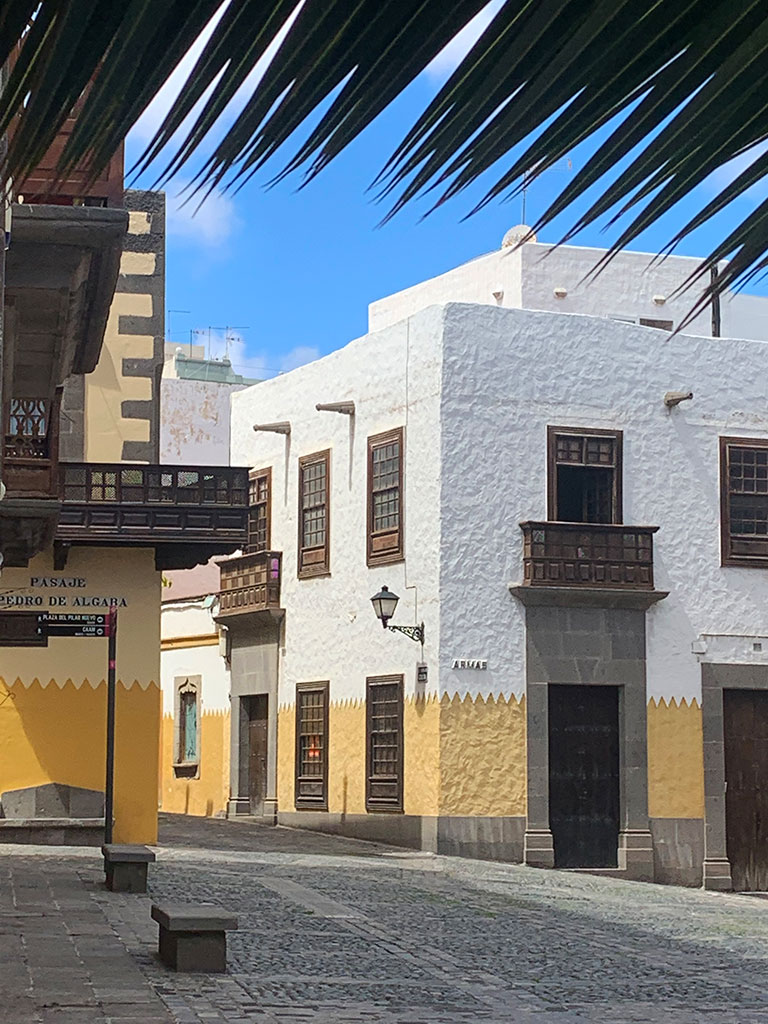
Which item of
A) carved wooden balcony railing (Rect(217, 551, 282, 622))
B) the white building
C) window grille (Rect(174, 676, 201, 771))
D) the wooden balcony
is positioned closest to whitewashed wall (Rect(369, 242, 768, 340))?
the white building

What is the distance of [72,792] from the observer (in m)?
19.8

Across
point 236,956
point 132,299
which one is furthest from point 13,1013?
point 132,299

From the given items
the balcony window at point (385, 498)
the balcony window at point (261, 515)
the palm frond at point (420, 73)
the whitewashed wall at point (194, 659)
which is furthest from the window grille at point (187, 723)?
the palm frond at point (420, 73)

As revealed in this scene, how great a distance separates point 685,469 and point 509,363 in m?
3.05

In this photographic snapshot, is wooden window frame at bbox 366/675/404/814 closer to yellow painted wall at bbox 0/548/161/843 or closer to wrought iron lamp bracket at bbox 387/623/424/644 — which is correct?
wrought iron lamp bracket at bbox 387/623/424/644

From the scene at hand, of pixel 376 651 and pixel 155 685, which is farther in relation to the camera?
pixel 376 651

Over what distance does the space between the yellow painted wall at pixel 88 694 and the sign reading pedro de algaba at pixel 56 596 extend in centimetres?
1

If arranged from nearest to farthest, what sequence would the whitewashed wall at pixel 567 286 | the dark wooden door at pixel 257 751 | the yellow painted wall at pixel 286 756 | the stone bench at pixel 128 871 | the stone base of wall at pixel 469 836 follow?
the stone bench at pixel 128 871
the stone base of wall at pixel 469 836
the yellow painted wall at pixel 286 756
the dark wooden door at pixel 257 751
the whitewashed wall at pixel 567 286

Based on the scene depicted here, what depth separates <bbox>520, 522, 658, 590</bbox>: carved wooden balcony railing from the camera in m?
23.4

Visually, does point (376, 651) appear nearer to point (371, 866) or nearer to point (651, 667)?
point (651, 667)

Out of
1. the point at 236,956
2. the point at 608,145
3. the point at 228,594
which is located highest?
the point at 228,594

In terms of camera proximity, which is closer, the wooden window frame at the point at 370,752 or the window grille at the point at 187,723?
the wooden window frame at the point at 370,752

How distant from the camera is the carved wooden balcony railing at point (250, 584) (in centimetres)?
2750

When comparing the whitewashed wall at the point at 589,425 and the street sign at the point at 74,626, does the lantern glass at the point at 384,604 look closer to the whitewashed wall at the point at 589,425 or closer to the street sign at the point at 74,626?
the whitewashed wall at the point at 589,425
